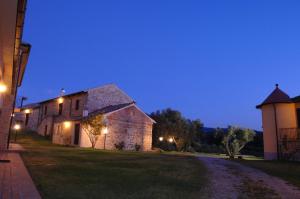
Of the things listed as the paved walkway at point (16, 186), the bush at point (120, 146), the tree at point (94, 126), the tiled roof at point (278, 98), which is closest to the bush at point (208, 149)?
the bush at point (120, 146)

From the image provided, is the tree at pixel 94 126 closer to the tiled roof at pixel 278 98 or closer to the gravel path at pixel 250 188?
the tiled roof at pixel 278 98

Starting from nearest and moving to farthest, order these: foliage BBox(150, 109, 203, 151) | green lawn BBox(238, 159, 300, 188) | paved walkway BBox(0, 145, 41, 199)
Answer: paved walkway BBox(0, 145, 41, 199) < green lawn BBox(238, 159, 300, 188) < foliage BBox(150, 109, 203, 151)

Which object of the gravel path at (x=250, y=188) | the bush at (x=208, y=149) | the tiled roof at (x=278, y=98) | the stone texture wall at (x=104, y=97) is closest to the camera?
the gravel path at (x=250, y=188)

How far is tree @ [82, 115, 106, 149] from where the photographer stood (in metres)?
26.9

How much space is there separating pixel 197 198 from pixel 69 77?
152 meters

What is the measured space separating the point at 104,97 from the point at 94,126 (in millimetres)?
7504

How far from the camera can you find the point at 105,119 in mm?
29766

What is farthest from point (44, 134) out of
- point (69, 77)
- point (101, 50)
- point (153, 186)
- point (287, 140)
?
point (69, 77)

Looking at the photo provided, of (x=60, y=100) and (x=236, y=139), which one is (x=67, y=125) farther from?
(x=236, y=139)

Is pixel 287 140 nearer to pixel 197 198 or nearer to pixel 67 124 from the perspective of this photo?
pixel 197 198

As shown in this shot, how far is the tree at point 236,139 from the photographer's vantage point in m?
34.2

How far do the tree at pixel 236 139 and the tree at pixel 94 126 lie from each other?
53.7 ft

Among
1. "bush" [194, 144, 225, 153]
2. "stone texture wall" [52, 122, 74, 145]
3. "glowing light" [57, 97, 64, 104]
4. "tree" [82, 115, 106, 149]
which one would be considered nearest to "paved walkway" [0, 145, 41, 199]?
"tree" [82, 115, 106, 149]

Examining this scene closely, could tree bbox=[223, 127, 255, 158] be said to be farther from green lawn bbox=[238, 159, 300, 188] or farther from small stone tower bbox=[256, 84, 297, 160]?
green lawn bbox=[238, 159, 300, 188]
